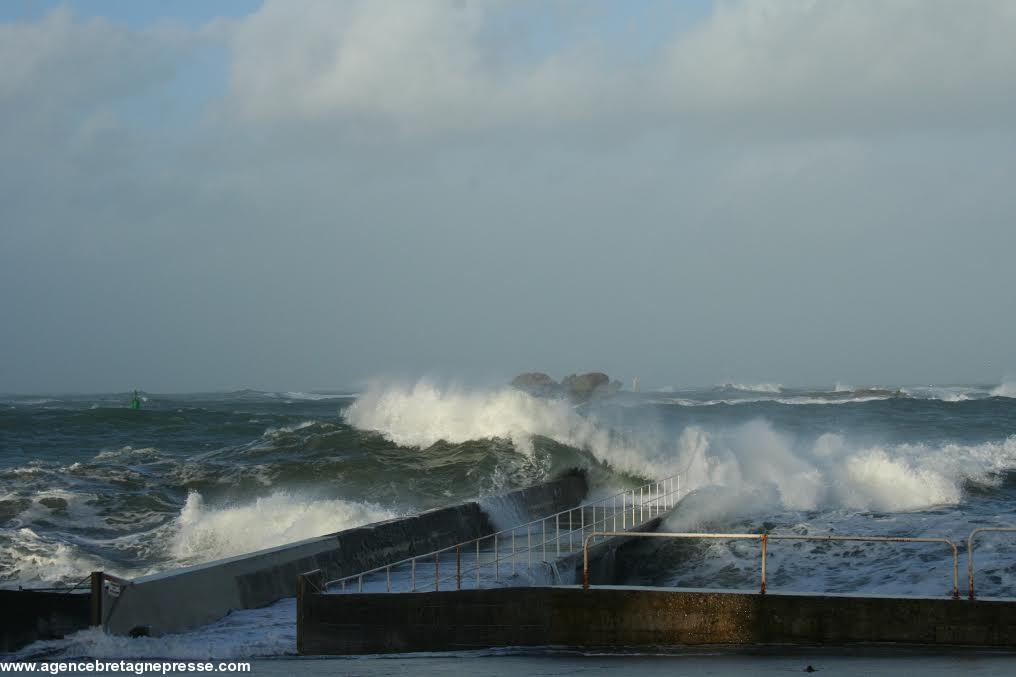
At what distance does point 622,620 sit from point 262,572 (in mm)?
3972

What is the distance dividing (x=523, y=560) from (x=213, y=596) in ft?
11.9

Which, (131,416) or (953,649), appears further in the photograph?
(131,416)

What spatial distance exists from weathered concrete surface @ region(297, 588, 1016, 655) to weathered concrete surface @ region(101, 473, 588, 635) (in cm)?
129

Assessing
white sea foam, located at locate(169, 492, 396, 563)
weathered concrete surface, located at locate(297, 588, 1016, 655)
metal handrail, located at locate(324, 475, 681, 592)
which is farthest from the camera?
white sea foam, located at locate(169, 492, 396, 563)

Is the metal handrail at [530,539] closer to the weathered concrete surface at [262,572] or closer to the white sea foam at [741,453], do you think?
the weathered concrete surface at [262,572]

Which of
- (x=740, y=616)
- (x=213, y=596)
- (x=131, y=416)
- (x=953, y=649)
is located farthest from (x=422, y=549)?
(x=131, y=416)

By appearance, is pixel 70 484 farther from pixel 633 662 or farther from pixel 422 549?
pixel 633 662

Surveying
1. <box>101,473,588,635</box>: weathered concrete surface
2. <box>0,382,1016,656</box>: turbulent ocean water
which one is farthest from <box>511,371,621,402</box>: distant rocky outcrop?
<box>101,473,588,635</box>: weathered concrete surface

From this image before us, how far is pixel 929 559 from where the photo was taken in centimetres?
1312

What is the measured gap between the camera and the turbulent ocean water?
1394cm

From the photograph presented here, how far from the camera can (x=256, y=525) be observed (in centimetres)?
1670

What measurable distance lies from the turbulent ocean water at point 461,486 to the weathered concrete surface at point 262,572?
0.94 ft

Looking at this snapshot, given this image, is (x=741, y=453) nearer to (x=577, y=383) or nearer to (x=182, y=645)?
(x=182, y=645)

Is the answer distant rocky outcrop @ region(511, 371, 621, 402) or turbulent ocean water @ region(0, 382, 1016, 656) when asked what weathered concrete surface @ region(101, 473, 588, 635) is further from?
distant rocky outcrop @ region(511, 371, 621, 402)
